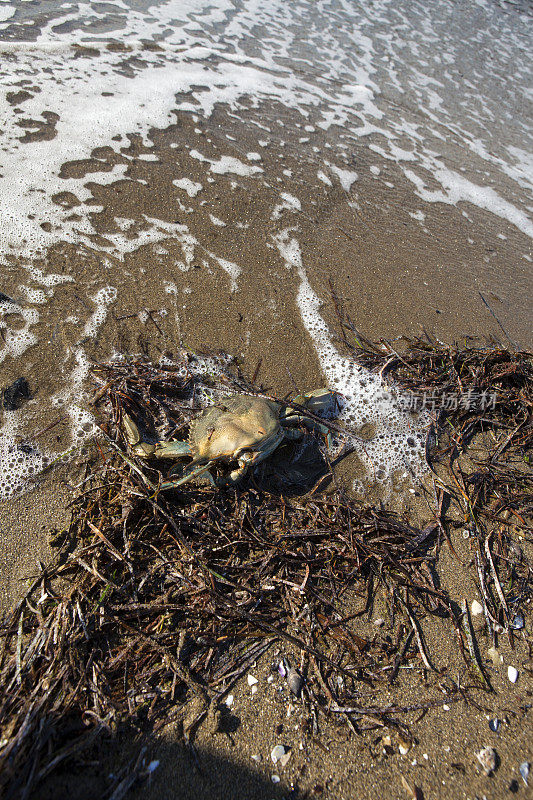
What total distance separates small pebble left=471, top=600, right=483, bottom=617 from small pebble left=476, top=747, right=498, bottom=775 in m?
Answer: 0.60

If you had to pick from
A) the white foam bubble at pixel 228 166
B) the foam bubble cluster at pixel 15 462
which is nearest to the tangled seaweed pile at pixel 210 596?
the foam bubble cluster at pixel 15 462

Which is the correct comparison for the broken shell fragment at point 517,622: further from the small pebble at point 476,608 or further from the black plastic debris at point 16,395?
the black plastic debris at point 16,395

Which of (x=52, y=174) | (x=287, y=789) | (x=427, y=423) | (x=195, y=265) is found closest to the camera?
(x=287, y=789)

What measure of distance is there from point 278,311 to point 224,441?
5.05ft

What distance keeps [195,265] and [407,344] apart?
6.35 ft

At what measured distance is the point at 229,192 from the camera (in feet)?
14.6

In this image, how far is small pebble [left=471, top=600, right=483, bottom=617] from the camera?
2446mm

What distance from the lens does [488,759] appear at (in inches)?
78.7

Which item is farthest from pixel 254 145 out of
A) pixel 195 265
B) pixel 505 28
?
pixel 505 28

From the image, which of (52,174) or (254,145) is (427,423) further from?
(52,174)

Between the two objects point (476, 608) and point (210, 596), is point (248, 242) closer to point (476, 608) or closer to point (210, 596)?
point (210, 596)

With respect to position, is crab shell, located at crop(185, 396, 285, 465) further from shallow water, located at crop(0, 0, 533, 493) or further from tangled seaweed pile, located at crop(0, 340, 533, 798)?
shallow water, located at crop(0, 0, 533, 493)

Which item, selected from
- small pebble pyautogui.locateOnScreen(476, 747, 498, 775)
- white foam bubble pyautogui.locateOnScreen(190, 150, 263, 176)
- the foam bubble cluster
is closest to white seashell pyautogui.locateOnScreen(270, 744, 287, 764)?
small pebble pyautogui.locateOnScreen(476, 747, 498, 775)

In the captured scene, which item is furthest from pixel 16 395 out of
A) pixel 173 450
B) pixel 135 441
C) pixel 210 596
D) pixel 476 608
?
pixel 476 608
